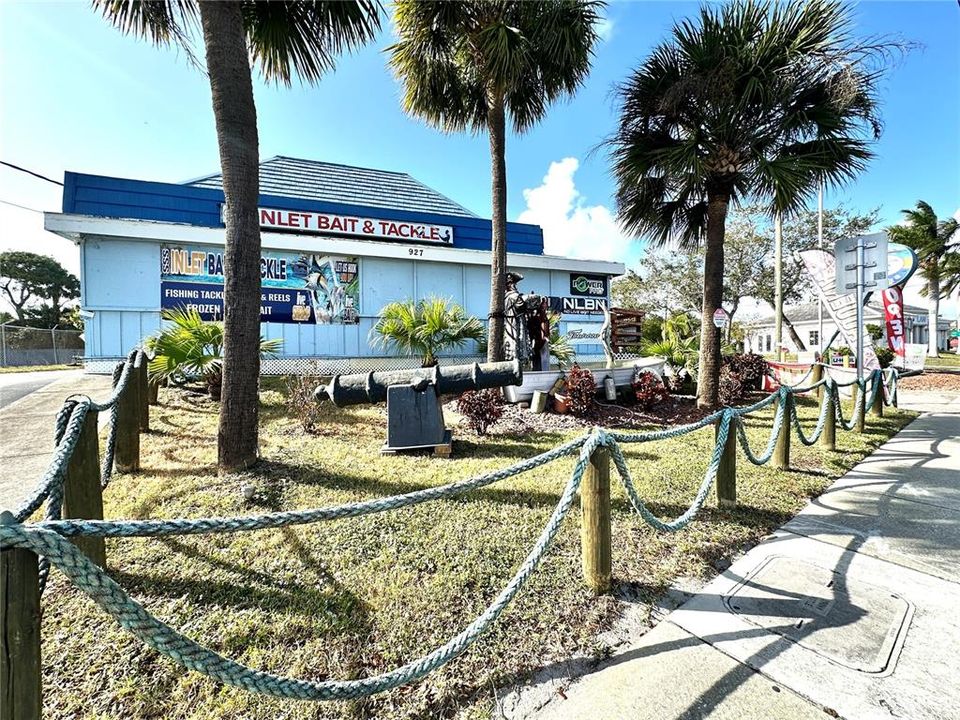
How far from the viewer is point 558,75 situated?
26.6ft

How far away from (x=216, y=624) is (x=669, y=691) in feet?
7.39

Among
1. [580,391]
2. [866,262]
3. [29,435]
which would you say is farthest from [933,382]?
[29,435]

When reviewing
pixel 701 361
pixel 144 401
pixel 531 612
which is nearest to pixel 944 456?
pixel 701 361

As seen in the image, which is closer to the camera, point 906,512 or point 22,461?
point 906,512

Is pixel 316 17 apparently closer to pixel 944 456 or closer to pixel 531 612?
pixel 531 612

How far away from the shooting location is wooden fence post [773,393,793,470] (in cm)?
447

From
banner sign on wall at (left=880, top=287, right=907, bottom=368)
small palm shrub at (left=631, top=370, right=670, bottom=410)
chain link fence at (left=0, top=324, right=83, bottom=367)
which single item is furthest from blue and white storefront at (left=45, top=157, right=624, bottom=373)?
chain link fence at (left=0, top=324, right=83, bottom=367)

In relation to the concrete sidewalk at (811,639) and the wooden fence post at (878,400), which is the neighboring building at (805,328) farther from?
the concrete sidewalk at (811,639)

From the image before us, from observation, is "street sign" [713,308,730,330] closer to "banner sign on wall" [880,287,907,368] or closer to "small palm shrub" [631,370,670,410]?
"small palm shrub" [631,370,670,410]

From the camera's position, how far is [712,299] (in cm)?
782

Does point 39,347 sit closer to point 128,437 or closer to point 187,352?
point 187,352

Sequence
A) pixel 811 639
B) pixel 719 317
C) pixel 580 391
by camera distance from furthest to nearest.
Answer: pixel 719 317 → pixel 580 391 → pixel 811 639

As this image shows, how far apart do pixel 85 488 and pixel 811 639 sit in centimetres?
410

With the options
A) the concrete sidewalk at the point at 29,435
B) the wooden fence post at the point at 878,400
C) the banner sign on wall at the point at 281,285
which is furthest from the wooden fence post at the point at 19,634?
the wooden fence post at the point at 878,400
